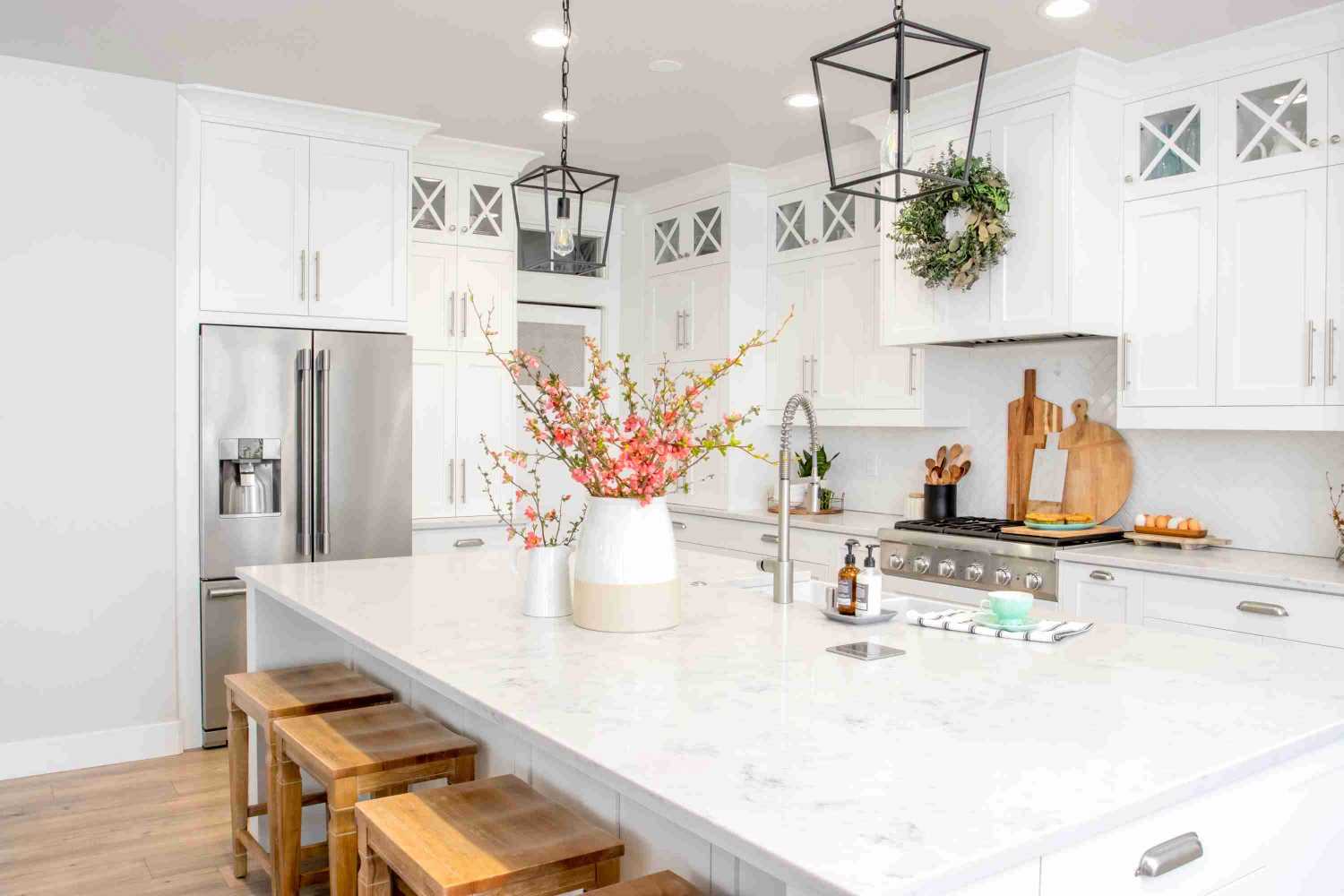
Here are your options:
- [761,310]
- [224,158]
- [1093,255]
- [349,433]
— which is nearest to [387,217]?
[224,158]

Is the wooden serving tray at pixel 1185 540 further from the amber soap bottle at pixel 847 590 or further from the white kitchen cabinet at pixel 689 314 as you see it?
the white kitchen cabinet at pixel 689 314

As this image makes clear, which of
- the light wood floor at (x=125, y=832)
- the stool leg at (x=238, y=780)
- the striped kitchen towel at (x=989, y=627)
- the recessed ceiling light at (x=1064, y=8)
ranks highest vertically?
the recessed ceiling light at (x=1064, y=8)

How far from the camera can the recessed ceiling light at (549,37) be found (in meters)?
3.51

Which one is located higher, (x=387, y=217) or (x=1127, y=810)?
(x=387, y=217)

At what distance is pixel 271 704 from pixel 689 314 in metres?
3.50

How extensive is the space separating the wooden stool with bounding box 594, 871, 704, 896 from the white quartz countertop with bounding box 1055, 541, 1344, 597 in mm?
2361

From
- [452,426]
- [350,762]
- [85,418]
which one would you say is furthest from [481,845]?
[452,426]

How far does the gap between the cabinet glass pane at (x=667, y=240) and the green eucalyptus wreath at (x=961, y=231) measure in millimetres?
1801

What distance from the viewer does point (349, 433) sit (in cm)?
449

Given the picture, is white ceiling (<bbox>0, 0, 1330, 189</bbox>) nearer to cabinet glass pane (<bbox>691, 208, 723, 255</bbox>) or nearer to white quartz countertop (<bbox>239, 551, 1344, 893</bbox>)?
cabinet glass pane (<bbox>691, 208, 723, 255</bbox>)

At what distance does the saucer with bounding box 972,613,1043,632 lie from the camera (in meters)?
2.20

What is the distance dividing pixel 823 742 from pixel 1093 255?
2858mm

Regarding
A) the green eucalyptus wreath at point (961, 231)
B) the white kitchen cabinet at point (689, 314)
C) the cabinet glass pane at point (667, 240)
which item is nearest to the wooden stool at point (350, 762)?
the green eucalyptus wreath at point (961, 231)

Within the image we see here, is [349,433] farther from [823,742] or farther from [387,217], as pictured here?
[823,742]
